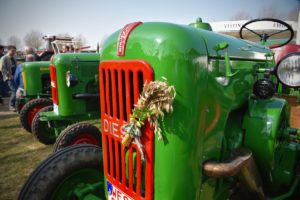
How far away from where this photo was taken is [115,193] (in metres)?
1.59

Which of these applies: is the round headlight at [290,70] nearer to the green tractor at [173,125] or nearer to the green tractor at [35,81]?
the green tractor at [173,125]

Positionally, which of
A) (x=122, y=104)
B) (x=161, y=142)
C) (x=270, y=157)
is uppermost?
(x=122, y=104)

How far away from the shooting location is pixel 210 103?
138 centimetres

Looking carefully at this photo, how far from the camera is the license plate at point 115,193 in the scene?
1.52 m

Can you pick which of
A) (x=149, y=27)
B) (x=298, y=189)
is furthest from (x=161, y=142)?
(x=298, y=189)

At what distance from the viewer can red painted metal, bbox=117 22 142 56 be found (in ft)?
4.45

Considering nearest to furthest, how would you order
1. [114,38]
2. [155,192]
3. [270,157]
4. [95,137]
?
[155,192], [114,38], [270,157], [95,137]

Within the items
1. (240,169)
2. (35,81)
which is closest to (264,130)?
(240,169)

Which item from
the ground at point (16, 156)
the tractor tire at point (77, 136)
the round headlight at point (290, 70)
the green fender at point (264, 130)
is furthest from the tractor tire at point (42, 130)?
the round headlight at point (290, 70)

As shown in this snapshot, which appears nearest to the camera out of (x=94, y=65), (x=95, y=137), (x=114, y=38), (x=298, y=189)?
(x=114, y=38)

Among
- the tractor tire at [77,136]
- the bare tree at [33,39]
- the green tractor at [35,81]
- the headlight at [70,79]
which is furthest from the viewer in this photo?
the bare tree at [33,39]

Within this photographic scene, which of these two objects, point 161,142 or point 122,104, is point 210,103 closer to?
point 161,142

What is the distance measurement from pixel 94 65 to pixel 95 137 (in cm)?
139

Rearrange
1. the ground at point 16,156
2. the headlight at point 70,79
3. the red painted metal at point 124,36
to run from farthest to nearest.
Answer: the headlight at point 70,79, the ground at point 16,156, the red painted metal at point 124,36
